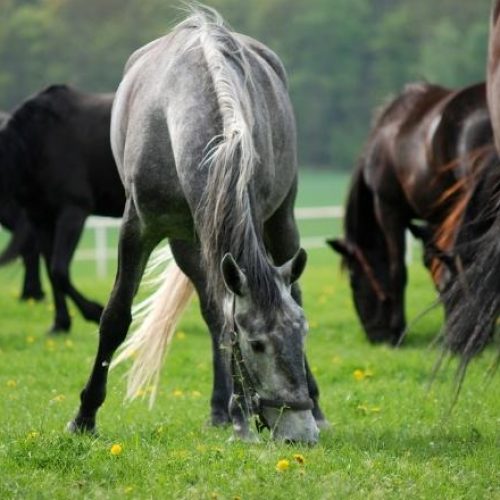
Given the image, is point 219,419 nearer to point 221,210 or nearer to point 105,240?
point 221,210

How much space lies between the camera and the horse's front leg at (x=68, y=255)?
12.0 meters

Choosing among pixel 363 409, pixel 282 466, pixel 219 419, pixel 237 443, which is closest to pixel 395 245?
pixel 363 409

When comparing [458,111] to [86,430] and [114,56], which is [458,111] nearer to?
[86,430]

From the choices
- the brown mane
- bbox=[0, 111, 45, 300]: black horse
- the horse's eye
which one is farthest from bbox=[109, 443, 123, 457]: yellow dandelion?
bbox=[0, 111, 45, 300]: black horse

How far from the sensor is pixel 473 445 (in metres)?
6.30

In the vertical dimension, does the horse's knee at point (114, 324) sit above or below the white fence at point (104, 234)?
above

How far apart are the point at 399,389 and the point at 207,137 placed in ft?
10.7

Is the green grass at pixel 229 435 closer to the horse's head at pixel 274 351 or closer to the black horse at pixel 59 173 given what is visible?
the horse's head at pixel 274 351

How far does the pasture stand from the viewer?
17.0ft

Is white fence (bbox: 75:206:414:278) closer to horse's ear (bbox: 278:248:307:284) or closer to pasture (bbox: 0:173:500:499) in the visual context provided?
pasture (bbox: 0:173:500:499)

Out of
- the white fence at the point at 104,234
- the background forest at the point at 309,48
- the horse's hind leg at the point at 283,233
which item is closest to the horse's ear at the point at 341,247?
the white fence at the point at 104,234

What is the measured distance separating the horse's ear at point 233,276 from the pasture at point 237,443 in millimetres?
715

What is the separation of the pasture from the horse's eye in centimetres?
44

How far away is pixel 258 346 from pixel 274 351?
8cm
